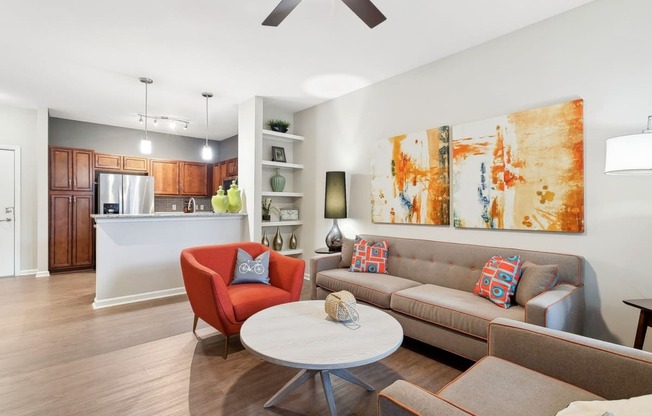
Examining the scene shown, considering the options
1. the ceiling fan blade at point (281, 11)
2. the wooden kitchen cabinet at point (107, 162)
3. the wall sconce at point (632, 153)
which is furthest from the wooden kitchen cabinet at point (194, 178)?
the wall sconce at point (632, 153)

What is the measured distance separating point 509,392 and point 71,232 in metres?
6.57

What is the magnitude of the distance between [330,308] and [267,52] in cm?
256

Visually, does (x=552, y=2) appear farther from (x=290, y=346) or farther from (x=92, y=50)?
(x=92, y=50)

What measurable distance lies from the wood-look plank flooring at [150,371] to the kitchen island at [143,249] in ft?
1.50

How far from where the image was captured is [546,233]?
2.58m

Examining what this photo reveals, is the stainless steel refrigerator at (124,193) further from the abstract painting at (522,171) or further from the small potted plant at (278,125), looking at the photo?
the abstract painting at (522,171)

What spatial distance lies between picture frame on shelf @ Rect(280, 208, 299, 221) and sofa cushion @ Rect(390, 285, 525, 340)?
2635mm

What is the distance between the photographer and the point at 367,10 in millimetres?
1994

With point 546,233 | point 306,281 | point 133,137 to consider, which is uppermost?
point 133,137

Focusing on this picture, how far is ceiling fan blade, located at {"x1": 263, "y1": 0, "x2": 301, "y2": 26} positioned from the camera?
1946mm

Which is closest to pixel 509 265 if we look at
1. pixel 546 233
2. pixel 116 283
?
pixel 546 233

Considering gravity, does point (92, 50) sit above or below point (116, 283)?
above

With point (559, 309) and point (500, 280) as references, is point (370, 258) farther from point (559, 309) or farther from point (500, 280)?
point (559, 309)

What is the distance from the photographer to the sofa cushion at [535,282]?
7.11 feet
